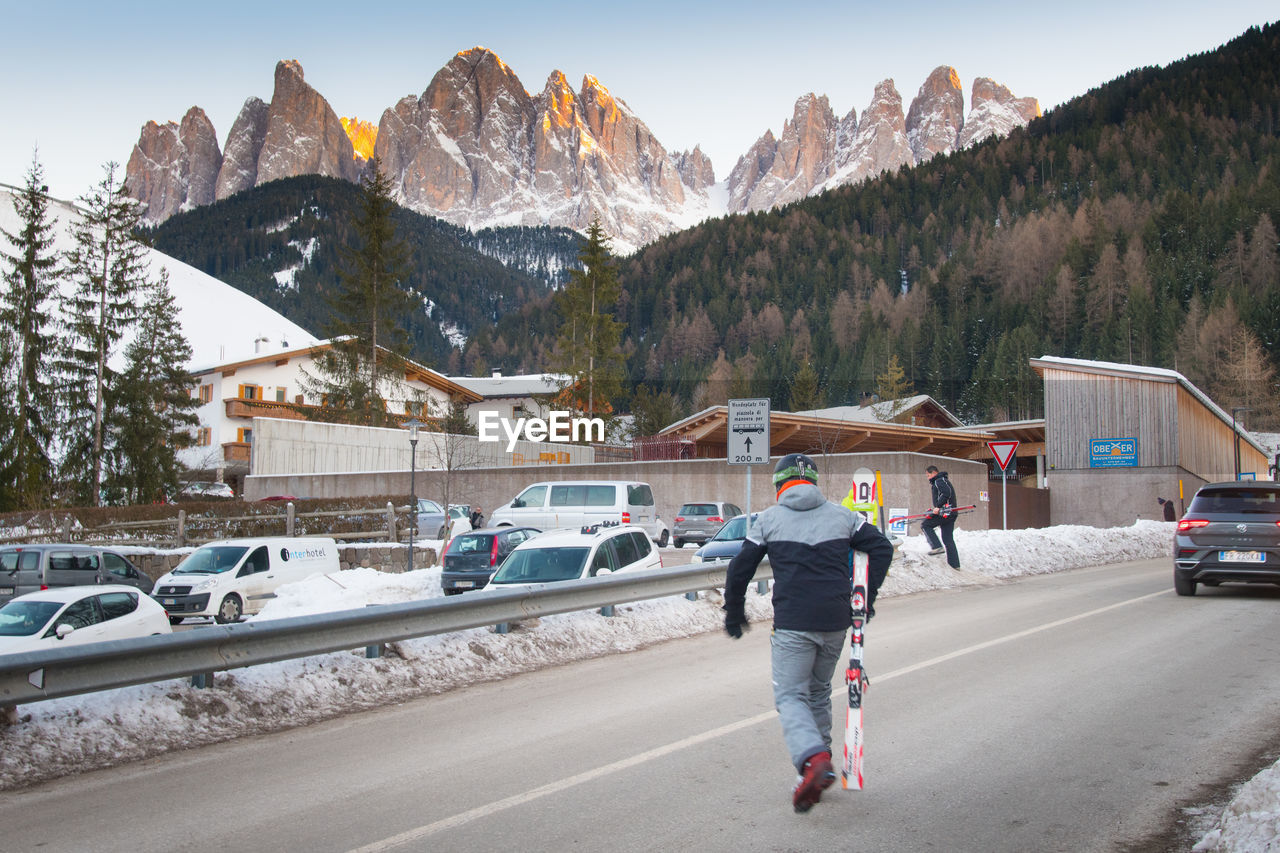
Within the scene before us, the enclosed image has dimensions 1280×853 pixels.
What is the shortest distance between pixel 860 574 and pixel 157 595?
17291 mm

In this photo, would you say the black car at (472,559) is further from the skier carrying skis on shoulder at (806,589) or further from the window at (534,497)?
the skier carrying skis on shoulder at (806,589)

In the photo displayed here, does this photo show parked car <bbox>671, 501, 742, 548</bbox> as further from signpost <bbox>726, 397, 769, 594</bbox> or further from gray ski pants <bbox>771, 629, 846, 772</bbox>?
gray ski pants <bbox>771, 629, 846, 772</bbox>

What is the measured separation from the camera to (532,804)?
536cm

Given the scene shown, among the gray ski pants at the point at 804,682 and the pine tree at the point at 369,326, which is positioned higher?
the pine tree at the point at 369,326

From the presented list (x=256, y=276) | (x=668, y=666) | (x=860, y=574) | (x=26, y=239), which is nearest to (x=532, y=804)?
(x=860, y=574)

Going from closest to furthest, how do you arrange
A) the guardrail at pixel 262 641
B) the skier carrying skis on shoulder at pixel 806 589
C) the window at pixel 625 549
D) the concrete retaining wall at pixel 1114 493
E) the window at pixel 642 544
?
the skier carrying skis on shoulder at pixel 806 589 < the guardrail at pixel 262 641 < the window at pixel 625 549 < the window at pixel 642 544 < the concrete retaining wall at pixel 1114 493

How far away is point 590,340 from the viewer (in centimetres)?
6438

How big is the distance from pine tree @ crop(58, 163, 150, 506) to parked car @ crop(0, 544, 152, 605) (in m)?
24.6

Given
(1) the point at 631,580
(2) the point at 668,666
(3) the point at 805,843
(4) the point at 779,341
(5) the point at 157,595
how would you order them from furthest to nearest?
(4) the point at 779,341, (5) the point at 157,595, (1) the point at 631,580, (2) the point at 668,666, (3) the point at 805,843

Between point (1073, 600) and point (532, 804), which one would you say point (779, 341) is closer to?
point (1073, 600)

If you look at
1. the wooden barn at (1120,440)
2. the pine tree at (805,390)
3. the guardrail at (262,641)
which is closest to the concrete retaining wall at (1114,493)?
the wooden barn at (1120,440)

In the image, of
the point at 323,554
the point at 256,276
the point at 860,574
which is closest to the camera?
the point at 860,574

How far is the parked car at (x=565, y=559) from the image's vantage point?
516 inches

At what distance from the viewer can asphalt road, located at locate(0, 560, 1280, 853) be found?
4.89 metres
